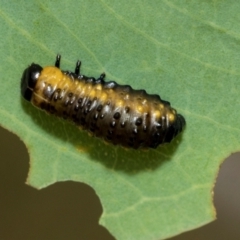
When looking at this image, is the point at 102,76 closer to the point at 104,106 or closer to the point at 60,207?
the point at 104,106

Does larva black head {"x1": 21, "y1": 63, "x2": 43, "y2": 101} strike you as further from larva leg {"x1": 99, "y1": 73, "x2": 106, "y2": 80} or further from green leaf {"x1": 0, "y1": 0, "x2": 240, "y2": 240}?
larva leg {"x1": 99, "y1": 73, "x2": 106, "y2": 80}

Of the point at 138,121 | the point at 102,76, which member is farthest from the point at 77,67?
the point at 138,121

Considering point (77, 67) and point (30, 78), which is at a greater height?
point (77, 67)

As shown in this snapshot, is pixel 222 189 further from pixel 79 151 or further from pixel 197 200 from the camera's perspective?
pixel 79 151

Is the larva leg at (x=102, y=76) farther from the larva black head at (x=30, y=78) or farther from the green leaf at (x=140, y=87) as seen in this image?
the larva black head at (x=30, y=78)

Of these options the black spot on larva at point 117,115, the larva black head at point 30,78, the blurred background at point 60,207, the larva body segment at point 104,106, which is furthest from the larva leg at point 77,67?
the blurred background at point 60,207

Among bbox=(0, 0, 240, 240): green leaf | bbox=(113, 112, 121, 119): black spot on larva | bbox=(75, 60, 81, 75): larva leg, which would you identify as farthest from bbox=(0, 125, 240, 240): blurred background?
bbox=(113, 112, 121, 119): black spot on larva

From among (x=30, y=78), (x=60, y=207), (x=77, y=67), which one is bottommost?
(x=60, y=207)
